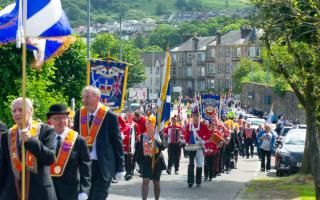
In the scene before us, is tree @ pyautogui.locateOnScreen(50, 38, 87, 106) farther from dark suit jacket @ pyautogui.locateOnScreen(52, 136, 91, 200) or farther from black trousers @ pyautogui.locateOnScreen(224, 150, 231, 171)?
dark suit jacket @ pyautogui.locateOnScreen(52, 136, 91, 200)

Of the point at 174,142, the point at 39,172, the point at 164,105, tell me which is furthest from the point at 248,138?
the point at 39,172

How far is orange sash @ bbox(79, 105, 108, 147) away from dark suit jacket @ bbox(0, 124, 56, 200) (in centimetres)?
247

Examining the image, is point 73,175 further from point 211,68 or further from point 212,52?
point 211,68

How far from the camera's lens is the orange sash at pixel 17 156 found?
9172mm

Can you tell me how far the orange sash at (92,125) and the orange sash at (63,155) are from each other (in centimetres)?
157

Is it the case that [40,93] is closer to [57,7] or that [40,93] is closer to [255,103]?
[57,7]

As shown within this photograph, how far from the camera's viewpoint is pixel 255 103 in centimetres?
9512

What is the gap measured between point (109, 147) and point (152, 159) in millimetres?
5242

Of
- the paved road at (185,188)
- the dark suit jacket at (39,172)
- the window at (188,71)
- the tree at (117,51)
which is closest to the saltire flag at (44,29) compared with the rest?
the dark suit jacket at (39,172)

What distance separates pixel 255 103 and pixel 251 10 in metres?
73.9

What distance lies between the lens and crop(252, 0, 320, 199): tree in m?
16.6

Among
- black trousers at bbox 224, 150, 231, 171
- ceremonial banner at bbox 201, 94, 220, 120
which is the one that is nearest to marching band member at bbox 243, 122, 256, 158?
ceremonial banner at bbox 201, 94, 220, 120

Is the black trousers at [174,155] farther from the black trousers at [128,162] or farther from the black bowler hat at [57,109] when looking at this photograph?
the black bowler hat at [57,109]

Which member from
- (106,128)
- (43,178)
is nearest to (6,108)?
(106,128)
